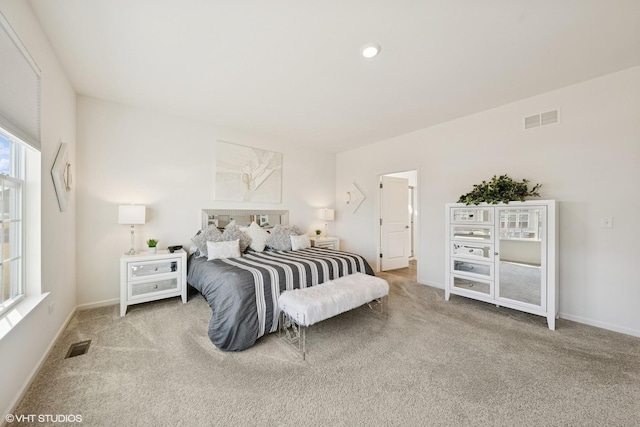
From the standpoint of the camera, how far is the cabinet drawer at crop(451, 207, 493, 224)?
3.15 metres

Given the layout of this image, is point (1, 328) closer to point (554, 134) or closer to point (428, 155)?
point (428, 155)

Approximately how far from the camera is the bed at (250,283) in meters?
2.25

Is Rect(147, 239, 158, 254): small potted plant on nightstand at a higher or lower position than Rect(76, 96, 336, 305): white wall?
lower

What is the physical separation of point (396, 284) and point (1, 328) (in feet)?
14.1

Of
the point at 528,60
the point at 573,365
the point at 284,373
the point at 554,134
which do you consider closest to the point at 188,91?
the point at 284,373

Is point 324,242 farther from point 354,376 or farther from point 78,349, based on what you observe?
point 78,349

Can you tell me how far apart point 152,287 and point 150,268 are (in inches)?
9.5

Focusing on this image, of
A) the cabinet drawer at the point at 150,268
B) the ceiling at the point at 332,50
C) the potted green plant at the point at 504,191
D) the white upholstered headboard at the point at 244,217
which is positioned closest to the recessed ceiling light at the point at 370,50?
the ceiling at the point at 332,50

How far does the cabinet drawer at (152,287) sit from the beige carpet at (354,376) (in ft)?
1.06

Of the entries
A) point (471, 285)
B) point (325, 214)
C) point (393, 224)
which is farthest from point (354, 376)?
point (393, 224)

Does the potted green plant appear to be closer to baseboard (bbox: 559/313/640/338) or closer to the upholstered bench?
baseboard (bbox: 559/313/640/338)

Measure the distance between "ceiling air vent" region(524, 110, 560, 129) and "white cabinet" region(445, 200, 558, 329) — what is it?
1.07 meters

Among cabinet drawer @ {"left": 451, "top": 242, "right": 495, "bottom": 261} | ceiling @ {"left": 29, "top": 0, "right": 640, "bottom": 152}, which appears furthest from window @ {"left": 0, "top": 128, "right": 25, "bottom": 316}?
cabinet drawer @ {"left": 451, "top": 242, "right": 495, "bottom": 261}

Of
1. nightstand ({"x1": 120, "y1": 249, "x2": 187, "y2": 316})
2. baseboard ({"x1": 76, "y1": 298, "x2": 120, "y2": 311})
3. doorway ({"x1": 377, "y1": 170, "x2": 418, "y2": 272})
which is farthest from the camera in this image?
doorway ({"x1": 377, "y1": 170, "x2": 418, "y2": 272})
